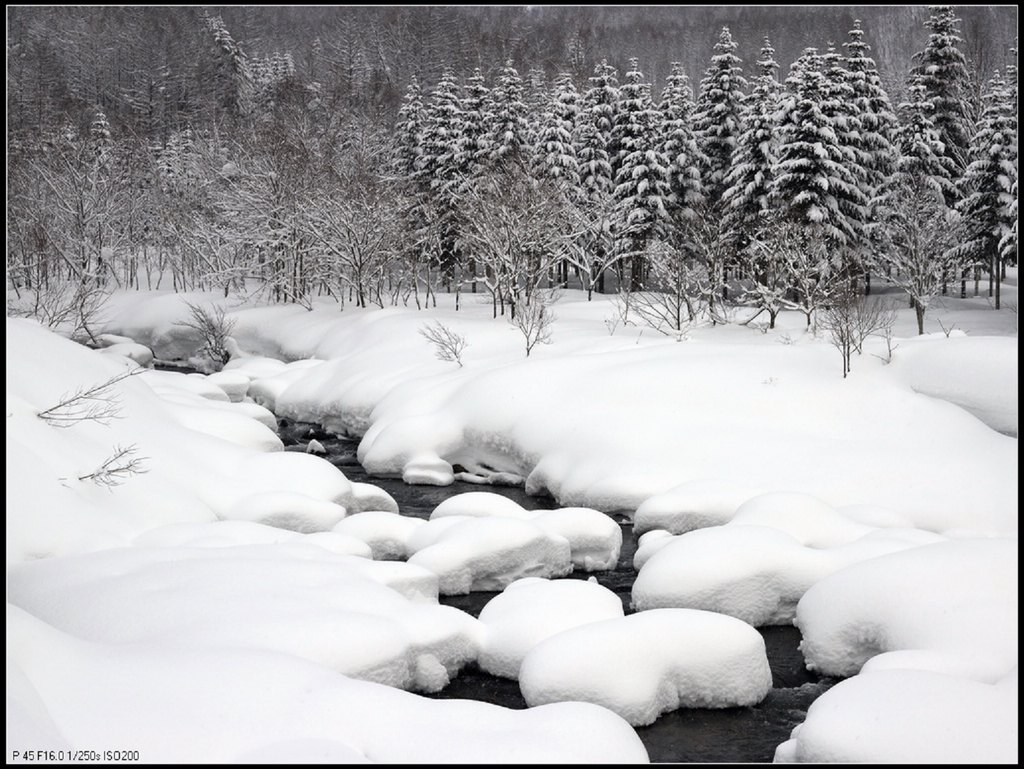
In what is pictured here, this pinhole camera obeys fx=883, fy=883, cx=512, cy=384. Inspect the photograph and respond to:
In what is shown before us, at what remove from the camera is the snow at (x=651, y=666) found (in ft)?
27.5

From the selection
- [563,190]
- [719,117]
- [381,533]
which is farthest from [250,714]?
[719,117]

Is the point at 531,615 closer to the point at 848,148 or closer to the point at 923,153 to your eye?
the point at 848,148

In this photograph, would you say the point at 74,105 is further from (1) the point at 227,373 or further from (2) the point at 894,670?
(2) the point at 894,670

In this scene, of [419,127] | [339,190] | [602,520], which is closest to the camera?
[602,520]

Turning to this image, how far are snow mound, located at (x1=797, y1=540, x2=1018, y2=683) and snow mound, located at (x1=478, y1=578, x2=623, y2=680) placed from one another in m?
2.33

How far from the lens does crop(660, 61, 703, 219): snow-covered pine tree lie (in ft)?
133

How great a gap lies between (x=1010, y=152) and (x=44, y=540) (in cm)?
3434

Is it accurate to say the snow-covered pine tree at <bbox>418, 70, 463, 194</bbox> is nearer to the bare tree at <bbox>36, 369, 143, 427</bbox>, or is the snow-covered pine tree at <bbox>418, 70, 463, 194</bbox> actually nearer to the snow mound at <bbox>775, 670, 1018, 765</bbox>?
the bare tree at <bbox>36, 369, 143, 427</bbox>

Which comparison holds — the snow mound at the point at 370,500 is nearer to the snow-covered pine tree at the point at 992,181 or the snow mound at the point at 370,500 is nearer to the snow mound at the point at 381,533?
the snow mound at the point at 381,533

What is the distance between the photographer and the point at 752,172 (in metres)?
36.0

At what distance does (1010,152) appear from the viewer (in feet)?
108

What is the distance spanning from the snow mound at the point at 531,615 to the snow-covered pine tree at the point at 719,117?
101 ft

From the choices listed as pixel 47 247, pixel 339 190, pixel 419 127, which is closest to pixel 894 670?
pixel 339 190

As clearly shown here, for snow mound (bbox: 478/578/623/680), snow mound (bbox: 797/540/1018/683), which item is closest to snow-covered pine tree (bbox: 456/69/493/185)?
snow mound (bbox: 478/578/623/680)
